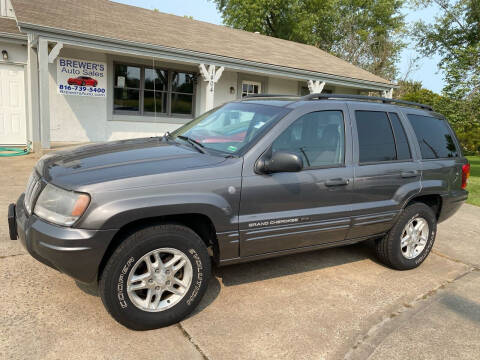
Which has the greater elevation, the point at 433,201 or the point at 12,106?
the point at 12,106

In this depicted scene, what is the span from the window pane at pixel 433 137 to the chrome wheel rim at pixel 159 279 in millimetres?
2992

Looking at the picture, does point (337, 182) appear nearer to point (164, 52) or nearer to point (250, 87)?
point (164, 52)

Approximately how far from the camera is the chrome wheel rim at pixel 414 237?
4.27 metres

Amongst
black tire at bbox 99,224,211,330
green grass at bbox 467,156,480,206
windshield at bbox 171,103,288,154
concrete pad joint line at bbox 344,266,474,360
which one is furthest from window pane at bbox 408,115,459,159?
green grass at bbox 467,156,480,206

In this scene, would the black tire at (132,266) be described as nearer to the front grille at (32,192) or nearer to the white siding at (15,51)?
the front grille at (32,192)

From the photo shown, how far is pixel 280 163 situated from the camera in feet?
9.87

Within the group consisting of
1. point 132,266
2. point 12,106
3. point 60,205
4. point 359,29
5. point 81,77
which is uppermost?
point 359,29

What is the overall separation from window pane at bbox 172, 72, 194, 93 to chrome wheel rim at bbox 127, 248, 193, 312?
10511 millimetres

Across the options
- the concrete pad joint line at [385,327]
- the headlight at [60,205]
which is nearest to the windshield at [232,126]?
the headlight at [60,205]

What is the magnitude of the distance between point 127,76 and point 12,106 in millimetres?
3301

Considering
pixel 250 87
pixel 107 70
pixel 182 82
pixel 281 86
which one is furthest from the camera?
pixel 281 86

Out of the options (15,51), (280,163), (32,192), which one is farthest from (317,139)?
(15,51)

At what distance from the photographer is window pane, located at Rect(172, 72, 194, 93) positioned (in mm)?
12555

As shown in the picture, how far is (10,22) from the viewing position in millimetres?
11039
